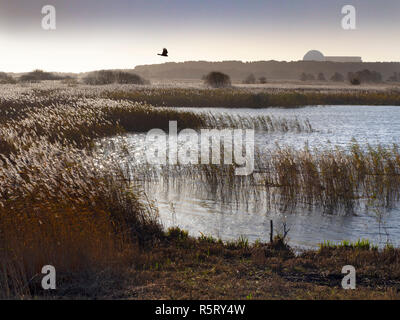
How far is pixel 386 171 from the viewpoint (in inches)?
473

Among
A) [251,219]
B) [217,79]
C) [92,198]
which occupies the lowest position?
[251,219]

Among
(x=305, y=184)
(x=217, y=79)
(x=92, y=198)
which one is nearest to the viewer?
(x=92, y=198)

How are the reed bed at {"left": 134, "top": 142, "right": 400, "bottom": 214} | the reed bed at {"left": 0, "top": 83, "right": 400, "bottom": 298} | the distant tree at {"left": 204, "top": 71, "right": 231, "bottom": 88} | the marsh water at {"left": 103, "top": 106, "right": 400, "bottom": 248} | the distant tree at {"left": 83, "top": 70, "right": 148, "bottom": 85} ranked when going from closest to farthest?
the reed bed at {"left": 0, "top": 83, "right": 400, "bottom": 298} < the marsh water at {"left": 103, "top": 106, "right": 400, "bottom": 248} < the reed bed at {"left": 134, "top": 142, "right": 400, "bottom": 214} < the distant tree at {"left": 204, "top": 71, "right": 231, "bottom": 88} < the distant tree at {"left": 83, "top": 70, "right": 148, "bottom": 85}

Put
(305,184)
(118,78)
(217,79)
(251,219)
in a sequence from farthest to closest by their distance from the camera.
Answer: (118,78)
(217,79)
(305,184)
(251,219)

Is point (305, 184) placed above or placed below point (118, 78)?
below

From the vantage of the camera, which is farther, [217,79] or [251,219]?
[217,79]

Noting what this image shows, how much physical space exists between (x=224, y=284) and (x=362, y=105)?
41015 millimetres

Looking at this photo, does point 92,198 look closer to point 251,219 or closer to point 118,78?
point 251,219

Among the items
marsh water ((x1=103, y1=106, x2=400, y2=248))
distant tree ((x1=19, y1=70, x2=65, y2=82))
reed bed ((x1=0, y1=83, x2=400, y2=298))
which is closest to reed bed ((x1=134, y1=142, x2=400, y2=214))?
reed bed ((x1=0, y1=83, x2=400, y2=298))

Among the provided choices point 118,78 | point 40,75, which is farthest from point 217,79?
point 40,75

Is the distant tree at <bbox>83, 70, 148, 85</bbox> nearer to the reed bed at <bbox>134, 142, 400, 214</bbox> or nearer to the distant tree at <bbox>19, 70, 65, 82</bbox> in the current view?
the distant tree at <bbox>19, 70, 65, 82</bbox>

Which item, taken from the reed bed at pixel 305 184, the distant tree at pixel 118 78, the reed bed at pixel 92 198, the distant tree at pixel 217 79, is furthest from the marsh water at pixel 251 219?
the distant tree at pixel 118 78

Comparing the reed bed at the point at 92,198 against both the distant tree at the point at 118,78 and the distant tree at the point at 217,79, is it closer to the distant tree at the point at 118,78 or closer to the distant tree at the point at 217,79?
the distant tree at the point at 217,79

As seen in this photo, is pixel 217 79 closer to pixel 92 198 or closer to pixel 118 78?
pixel 118 78
